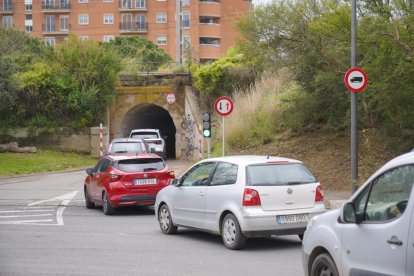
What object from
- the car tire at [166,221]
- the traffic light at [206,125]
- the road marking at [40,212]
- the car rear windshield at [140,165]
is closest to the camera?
the car tire at [166,221]

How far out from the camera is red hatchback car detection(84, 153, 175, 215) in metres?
17.9

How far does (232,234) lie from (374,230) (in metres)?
5.79

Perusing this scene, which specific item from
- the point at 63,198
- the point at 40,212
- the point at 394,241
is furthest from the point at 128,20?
the point at 394,241

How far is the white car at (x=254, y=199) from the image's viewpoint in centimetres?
1169

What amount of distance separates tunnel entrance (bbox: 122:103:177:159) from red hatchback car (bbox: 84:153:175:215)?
76.5 ft

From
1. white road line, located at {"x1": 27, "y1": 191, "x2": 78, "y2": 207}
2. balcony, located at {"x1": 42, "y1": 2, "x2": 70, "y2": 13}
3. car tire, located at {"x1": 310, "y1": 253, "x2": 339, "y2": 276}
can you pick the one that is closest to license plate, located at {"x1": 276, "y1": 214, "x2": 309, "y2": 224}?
car tire, located at {"x1": 310, "y1": 253, "x2": 339, "y2": 276}

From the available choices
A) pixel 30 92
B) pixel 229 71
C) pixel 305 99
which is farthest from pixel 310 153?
pixel 30 92

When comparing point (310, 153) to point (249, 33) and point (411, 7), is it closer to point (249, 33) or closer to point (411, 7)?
point (249, 33)

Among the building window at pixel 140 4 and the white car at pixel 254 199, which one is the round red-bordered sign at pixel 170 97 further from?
the building window at pixel 140 4

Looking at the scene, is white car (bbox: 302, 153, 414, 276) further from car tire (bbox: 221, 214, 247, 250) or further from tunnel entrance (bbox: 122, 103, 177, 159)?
tunnel entrance (bbox: 122, 103, 177, 159)

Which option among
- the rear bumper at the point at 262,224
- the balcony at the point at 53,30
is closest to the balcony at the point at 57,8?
the balcony at the point at 53,30

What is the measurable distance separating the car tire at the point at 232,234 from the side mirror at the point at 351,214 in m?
5.04

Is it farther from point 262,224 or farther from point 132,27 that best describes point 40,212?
point 132,27

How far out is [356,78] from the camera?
17078mm
